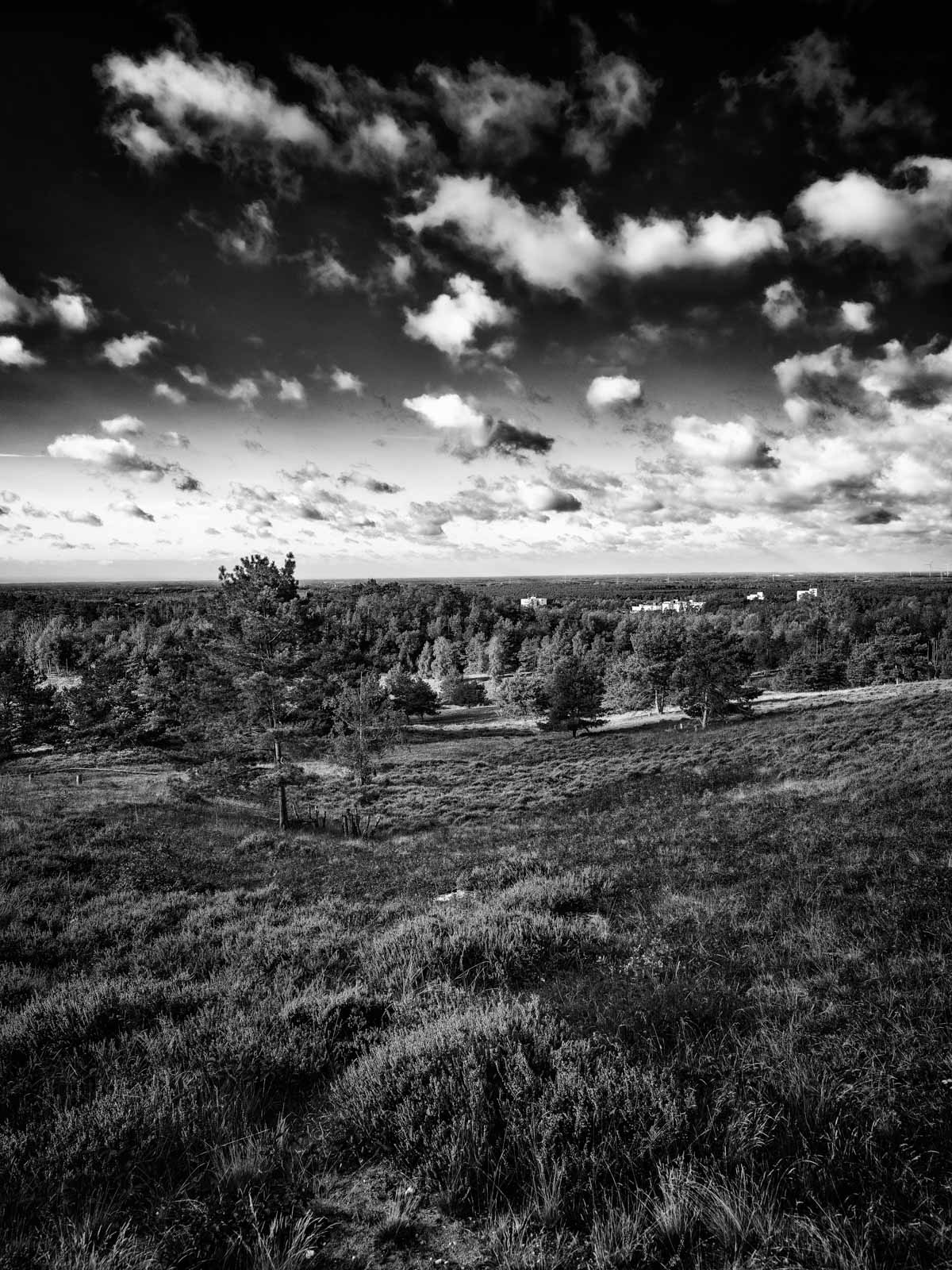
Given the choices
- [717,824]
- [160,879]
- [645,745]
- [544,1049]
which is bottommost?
[645,745]

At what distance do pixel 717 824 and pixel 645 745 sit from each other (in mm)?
29791

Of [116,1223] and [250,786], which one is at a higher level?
[116,1223]

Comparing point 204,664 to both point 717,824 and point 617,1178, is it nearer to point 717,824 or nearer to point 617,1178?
point 717,824

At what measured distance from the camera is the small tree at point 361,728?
28672 mm

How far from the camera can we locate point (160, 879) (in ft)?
37.1

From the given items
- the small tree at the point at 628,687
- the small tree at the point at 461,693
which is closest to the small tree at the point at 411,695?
the small tree at the point at 461,693

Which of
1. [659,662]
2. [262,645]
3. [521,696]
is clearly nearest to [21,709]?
[262,645]

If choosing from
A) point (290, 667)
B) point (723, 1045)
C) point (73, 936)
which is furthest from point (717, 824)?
point (290, 667)

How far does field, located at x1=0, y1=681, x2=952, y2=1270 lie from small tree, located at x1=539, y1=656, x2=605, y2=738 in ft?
142

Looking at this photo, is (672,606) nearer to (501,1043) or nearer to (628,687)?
(628,687)

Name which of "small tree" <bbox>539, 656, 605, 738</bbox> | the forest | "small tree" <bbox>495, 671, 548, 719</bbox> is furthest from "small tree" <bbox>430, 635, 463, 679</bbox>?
the forest

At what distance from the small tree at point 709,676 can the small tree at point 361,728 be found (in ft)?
93.5

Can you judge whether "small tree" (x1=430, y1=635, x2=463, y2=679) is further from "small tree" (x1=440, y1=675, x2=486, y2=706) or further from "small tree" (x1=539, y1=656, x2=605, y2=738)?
"small tree" (x1=539, y1=656, x2=605, y2=738)

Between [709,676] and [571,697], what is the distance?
1292 centimetres
